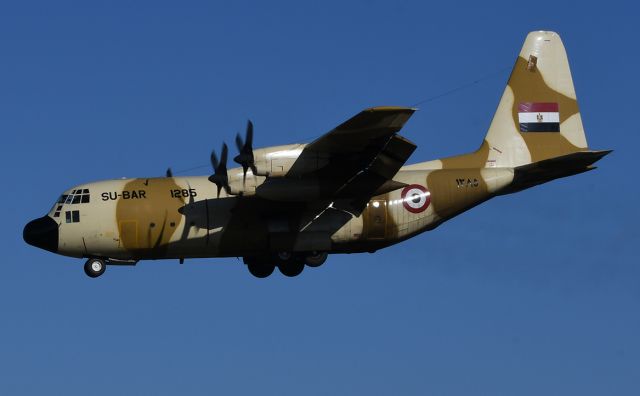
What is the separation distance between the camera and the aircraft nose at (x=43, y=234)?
29.8 metres

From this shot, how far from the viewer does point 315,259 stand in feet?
101

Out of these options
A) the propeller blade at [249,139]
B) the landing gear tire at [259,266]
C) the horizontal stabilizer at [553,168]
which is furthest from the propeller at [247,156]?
the horizontal stabilizer at [553,168]

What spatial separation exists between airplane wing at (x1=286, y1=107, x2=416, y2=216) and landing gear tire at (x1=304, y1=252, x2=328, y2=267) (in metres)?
1.54

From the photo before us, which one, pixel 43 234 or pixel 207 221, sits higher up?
pixel 43 234

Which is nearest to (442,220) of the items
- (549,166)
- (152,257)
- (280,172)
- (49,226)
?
(549,166)

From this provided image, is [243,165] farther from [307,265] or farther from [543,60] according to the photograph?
[543,60]

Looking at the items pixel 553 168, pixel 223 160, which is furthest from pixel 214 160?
pixel 553 168

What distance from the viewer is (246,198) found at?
2953 centimetres

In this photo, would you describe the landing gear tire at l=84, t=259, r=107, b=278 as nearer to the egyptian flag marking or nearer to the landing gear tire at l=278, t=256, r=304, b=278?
the landing gear tire at l=278, t=256, r=304, b=278

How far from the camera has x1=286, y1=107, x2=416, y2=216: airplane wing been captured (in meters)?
26.4

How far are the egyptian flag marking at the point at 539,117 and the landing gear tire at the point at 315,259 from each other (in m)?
6.87

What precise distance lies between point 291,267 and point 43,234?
6.66 metres

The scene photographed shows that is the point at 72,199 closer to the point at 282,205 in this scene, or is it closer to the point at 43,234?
the point at 43,234

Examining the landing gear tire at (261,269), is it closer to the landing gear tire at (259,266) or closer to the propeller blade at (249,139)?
the landing gear tire at (259,266)
